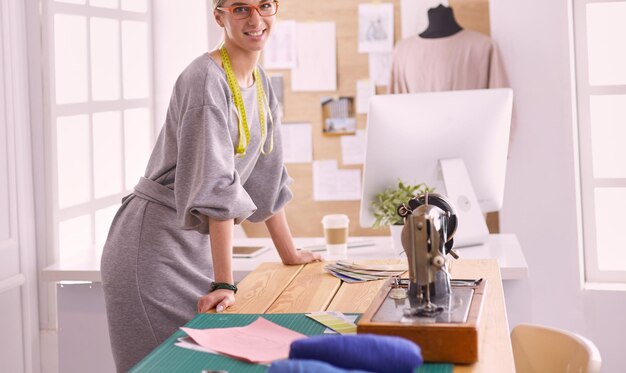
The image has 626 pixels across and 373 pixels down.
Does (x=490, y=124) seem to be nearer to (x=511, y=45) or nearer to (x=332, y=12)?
(x=511, y=45)

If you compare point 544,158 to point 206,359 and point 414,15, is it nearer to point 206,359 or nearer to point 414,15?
point 414,15

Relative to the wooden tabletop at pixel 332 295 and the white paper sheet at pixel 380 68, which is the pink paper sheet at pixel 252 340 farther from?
the white paper sheet at pixel 380 68

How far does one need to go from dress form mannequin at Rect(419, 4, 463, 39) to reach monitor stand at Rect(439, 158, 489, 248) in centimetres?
166

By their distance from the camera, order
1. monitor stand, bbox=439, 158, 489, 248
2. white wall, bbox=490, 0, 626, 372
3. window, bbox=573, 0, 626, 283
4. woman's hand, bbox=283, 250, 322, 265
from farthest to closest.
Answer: window, bbox=573, 0, 626, 283 < white wall, bbox=490, 0, 626, 372 < monitor stand, bbox=439, 158, 489, 248 < woman's hand, bbox=283, 250, 322, 265

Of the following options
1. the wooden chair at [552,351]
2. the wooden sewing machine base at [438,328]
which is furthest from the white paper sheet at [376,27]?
the wooden sewing machine base at [438,328]

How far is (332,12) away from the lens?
5121mm

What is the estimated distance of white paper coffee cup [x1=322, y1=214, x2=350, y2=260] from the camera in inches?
128

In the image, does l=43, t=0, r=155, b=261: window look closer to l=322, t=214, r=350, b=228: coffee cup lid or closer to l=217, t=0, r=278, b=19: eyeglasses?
l=322, t=214, r=350, b=228: coffee cup lid

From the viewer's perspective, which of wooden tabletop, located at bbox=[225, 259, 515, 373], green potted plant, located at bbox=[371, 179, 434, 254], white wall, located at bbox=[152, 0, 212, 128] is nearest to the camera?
wooden tabletop, located at bbox=[225, 259, 515, 373]

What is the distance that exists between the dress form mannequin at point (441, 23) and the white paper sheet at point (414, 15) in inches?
9.1

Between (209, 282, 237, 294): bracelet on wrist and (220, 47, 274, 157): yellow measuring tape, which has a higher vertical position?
(220, 47, 274, 157): yellow measuring tape

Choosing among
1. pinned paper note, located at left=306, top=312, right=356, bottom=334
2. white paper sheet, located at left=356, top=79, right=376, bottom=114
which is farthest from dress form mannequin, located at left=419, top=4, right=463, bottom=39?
pinned paper note, located at left=306, top=312, right=356, bottom=334

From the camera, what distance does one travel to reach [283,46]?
17.0 feet

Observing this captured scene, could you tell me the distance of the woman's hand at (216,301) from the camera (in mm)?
2082
